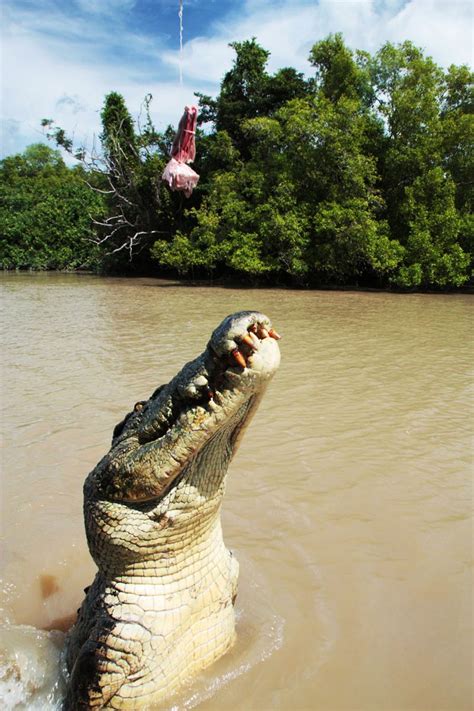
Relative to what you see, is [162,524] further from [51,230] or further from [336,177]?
[51,230]

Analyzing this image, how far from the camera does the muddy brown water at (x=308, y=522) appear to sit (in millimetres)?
2236

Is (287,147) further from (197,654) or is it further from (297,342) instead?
(197,654)

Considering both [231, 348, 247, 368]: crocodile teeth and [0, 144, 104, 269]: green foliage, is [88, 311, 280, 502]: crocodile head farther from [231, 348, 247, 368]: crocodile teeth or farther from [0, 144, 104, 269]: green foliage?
[0, 144, 104, 269]: green foliage

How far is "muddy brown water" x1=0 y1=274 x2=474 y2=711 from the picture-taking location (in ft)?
7.34

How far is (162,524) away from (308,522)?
1.98 metres

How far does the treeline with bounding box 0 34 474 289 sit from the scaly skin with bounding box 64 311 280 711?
651 inches

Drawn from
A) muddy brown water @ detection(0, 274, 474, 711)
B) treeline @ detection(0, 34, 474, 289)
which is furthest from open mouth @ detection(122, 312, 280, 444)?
treeline @ detection(0, 34, 474, 289)

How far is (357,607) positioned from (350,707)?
2.02 ft

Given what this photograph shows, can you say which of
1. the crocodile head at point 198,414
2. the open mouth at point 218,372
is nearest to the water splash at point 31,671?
the crocodile head at point 198,414

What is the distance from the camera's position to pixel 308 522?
3.50m

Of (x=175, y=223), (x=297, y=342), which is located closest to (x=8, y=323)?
(x=297, y=342)

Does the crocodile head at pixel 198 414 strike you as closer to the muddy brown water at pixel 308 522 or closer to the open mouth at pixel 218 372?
the open mouth at pixel 218 372

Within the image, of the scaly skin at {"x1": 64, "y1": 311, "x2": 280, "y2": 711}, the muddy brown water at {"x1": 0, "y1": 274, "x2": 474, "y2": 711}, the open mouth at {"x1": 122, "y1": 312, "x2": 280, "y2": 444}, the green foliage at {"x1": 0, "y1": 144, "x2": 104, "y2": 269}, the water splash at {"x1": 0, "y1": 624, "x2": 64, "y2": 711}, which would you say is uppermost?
the green foliage at {"x1": 0, "y1": 144, "x2": 104, "y2": 269}

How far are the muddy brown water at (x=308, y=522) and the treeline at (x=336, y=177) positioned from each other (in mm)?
10162
